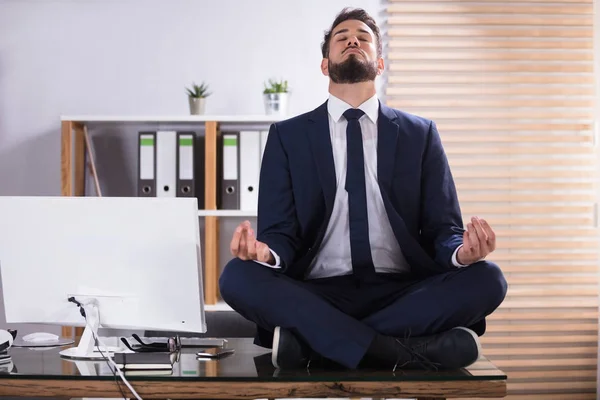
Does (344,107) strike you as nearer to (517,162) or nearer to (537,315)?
(517,162)

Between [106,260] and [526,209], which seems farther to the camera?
[526,209]

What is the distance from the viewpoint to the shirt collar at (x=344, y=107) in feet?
7.67

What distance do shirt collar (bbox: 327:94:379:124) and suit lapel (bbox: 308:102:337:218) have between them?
0.03 m

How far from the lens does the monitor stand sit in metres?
1.85

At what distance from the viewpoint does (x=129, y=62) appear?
4.05 meters

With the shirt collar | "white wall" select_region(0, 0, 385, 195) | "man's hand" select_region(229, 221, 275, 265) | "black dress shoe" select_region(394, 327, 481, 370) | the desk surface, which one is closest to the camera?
the desk surface

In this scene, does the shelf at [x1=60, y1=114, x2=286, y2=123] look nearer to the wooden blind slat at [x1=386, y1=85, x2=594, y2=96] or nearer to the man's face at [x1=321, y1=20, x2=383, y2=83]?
the wooden blind slat at [x1=386, y1=85, x2=594, y2=96]

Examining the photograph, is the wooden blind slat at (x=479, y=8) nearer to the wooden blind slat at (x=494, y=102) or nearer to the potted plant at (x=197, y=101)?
the wooden blind slat at (x=494, y=102)

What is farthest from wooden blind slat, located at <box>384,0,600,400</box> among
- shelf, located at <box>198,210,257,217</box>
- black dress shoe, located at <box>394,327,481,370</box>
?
black dress shoe, located at <box>394,327,481,370</box>

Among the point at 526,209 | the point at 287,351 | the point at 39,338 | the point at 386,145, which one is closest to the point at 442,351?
the point at 287,351

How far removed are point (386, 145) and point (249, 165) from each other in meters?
1.61

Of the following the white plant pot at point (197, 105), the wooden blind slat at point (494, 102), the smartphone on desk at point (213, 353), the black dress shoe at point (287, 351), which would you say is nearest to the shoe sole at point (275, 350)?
the black dress shoe at point (287, 351)

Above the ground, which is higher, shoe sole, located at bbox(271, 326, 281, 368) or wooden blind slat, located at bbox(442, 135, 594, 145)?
wooden blind slat, located at bbox(442, 135, 594, 145)

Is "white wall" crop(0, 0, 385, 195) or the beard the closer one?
the beard
